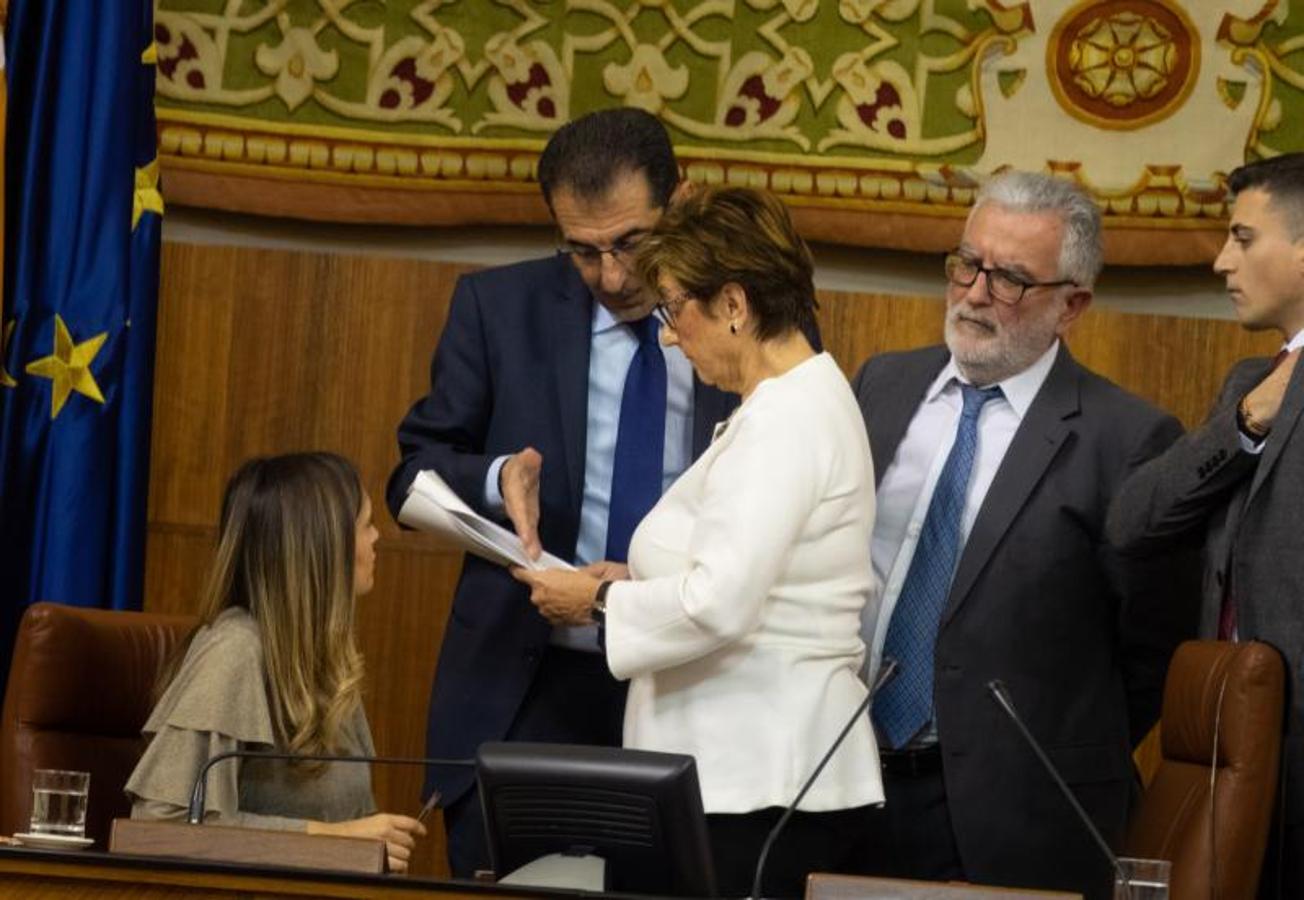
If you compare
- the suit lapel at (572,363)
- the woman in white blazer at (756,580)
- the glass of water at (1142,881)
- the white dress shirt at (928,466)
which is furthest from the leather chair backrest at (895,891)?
the suit lapel at (572,363)

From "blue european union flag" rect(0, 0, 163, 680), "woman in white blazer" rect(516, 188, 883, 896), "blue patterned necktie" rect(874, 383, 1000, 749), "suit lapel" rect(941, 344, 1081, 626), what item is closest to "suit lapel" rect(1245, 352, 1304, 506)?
"suit lapel" rect(941, 344, 1081, 626)

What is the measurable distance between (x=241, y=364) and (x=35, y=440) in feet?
1.75

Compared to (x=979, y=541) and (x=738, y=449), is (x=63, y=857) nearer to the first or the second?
(x=738, y=449)

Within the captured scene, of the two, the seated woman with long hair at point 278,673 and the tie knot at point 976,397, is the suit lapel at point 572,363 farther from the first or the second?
the tie knot at point 976,397

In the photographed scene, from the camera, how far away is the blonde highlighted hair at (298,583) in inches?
143

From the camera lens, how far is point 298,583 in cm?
367

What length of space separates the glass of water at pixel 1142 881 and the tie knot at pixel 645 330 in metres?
1.49

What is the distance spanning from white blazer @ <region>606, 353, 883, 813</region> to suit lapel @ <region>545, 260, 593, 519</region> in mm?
607

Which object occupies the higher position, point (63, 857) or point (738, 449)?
point (738, 449)

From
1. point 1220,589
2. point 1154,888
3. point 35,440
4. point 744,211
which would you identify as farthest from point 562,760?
point 35,440

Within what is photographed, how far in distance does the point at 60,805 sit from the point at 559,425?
118cm

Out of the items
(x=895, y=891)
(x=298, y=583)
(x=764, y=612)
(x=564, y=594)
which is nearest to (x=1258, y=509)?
(x=764, y=612)

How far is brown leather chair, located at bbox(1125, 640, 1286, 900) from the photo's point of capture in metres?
3.44

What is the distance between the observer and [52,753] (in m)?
3.84
